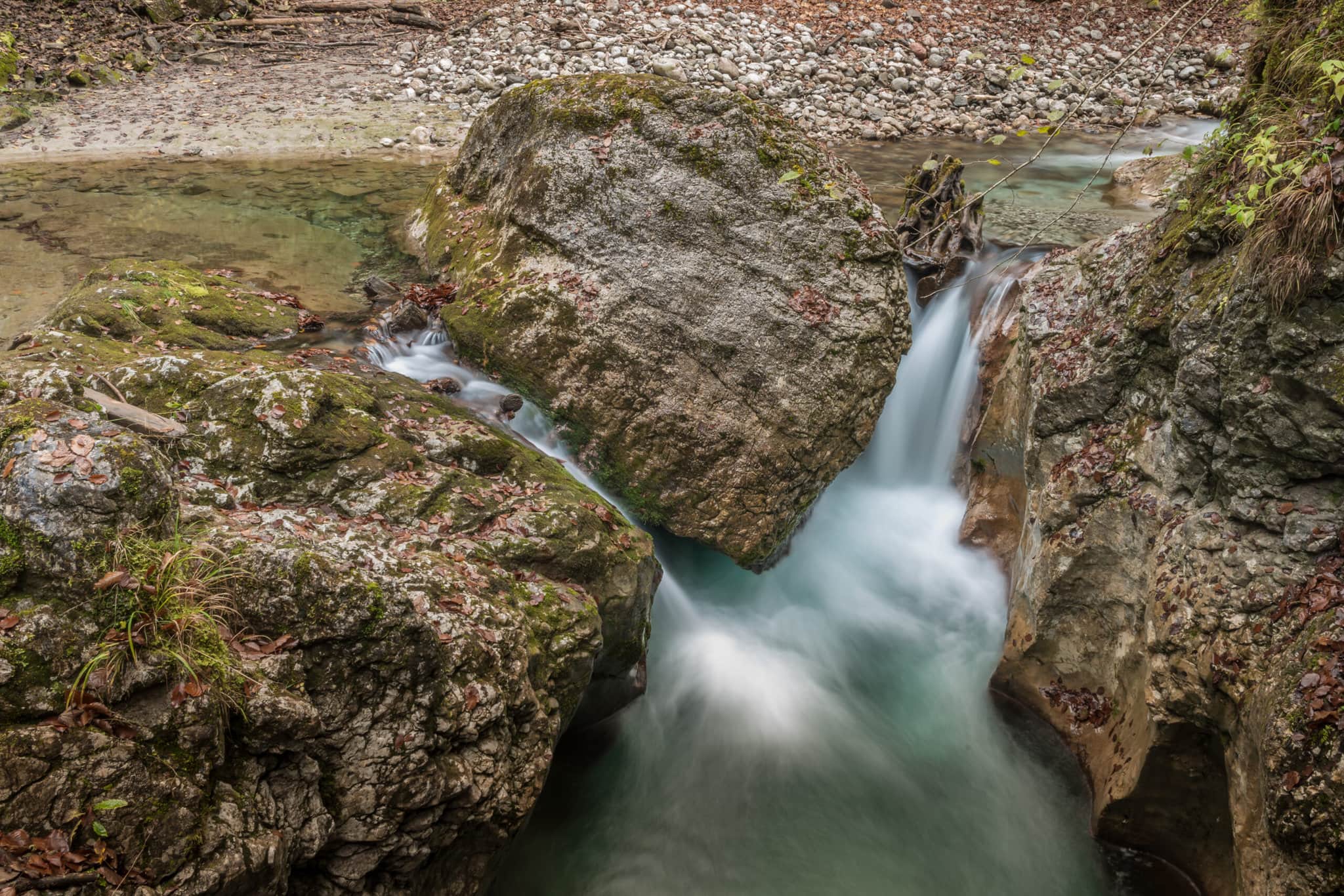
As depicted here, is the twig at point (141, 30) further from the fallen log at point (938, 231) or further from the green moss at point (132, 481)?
the green moss at point (132, 481)

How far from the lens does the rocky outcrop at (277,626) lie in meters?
2.85

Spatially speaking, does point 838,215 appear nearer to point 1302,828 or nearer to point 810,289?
point 810,289

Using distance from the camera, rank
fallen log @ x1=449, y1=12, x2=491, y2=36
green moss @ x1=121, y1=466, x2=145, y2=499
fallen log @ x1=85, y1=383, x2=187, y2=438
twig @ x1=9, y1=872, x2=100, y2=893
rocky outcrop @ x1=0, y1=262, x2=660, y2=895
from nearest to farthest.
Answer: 1. twig @ x1=9, y1=872, x2=100, y2=893
2. rocky outcrop @ x1=0, y1=262, x2=660, y2=895
3. green moss @ x1=121, y1=466, x2=145, y2=499
4. fallen log @ x1=85, y1=383, x2=187, y2=438
5. fallen log @ x1=449, y1=12, x2=491, y2=36

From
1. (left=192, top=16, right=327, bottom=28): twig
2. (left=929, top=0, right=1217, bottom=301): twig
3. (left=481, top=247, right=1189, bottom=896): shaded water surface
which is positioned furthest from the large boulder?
(left=192, top=16, right=327, bottom=28): twig

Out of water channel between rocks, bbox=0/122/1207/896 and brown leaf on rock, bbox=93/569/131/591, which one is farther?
water channel between rocks, bbox=0/122/1207/896

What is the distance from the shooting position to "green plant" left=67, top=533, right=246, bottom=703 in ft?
9.73

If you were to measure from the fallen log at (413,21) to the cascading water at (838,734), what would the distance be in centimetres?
1469

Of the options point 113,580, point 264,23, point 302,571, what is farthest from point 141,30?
point 113,580

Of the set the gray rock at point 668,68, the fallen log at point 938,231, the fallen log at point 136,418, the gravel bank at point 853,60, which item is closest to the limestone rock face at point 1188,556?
the fallen log at point 938,231

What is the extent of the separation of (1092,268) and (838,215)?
2.07 metres

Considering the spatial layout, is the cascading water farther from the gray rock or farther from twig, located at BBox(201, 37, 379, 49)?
twig, located at BBox(201, 37, 379, 49)

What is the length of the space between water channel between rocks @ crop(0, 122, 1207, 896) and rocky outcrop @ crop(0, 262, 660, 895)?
913 mm

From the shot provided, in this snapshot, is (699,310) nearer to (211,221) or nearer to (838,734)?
(838,734)

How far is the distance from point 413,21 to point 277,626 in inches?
764
